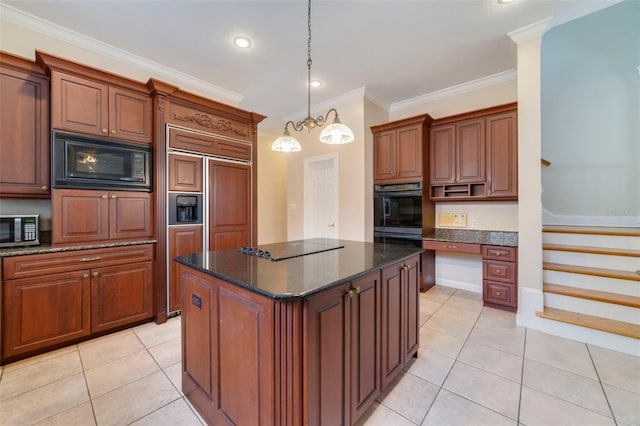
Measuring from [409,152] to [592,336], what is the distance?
2.75 meters

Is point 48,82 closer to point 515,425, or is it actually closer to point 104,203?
point 104,203

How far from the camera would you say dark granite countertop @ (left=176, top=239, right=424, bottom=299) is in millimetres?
1096

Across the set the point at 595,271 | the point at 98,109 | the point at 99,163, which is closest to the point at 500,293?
the point at 595,271

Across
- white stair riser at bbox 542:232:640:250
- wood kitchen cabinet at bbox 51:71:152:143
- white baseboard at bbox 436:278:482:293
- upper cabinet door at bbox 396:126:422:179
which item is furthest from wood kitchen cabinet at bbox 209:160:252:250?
white stair riser at bbox 542:232:640:250

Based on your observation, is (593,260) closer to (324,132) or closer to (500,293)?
(500,293)

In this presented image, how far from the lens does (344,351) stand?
1284 mm

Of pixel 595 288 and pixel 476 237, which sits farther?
pixel 476 237

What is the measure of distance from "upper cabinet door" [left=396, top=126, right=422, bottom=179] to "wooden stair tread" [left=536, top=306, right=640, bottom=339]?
210cm

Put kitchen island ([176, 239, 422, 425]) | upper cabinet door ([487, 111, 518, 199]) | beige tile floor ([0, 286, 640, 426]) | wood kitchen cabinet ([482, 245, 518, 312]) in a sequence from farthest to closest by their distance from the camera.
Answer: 1. upper cabinet door ([487, 111, 518, 199])
2. wood kitchen cabinet ([482, 245, 518, 312])
3. beige tile floor ([0, 286, 640, 426])
4. kitchen island ([176, 239, 422, 425])

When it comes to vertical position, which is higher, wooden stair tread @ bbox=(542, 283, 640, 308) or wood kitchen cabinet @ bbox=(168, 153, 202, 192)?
wood kitchen cabinet @ bbox=(168, 153, 202, 192)

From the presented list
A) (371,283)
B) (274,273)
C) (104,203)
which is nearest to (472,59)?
(371,283)

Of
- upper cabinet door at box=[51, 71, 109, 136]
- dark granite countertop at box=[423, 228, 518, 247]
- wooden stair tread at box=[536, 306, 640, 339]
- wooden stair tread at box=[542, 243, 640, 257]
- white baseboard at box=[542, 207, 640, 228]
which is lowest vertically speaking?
wooden stair tread at box=[536, 306, 640, 339]

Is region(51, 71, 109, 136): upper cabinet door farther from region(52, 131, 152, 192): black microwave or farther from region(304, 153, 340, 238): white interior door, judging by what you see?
region(304, 153, 340, 238): white interior door

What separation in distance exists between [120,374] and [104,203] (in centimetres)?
155
